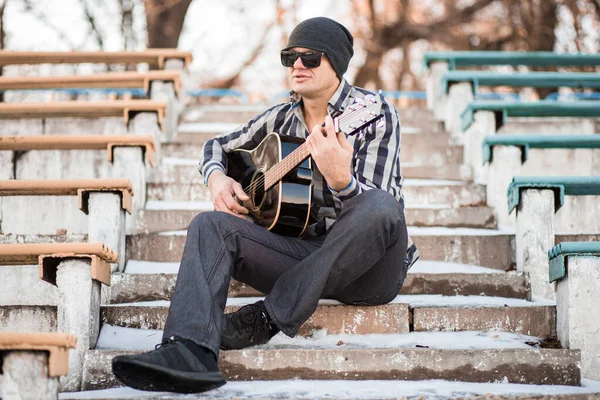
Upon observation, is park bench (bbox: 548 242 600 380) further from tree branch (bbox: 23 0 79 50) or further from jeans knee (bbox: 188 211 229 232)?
tree branch (bbox: 23 0 79 50)

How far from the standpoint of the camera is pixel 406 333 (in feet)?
9.93

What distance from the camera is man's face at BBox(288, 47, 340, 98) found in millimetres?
3109

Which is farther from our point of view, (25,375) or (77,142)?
(77,142)

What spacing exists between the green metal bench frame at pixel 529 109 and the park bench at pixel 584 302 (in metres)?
1.99

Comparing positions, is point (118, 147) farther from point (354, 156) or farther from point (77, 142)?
point (354, 156)

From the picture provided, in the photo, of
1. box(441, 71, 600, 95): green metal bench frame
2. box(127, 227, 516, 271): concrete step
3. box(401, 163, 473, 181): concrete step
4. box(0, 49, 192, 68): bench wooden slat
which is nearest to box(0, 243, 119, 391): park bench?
box(127, 227, 516, 271): concrete step

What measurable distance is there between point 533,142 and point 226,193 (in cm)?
195

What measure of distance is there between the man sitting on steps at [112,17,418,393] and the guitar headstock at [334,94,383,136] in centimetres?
4

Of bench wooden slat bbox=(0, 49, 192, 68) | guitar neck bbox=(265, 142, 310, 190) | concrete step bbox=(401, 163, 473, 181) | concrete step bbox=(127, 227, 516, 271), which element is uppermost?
bench wooden slat bbox=(0, 49, 192, 68)

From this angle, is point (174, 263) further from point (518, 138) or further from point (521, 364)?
point (518, 138)

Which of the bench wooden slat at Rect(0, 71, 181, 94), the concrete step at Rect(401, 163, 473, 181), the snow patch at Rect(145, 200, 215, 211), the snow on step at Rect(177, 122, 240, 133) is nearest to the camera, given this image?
the snow patch at Rect(145, 200, 215, 211)

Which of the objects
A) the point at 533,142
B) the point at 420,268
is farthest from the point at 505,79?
the point at 420,268

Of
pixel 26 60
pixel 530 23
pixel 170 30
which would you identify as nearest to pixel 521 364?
pixel 26 60

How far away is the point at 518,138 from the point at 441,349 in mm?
1779
